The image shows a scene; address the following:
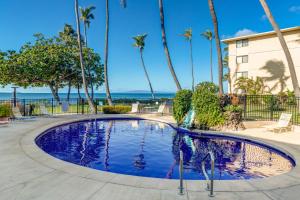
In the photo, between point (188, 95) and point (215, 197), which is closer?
point (215, 197)

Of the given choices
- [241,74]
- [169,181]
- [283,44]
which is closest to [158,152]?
[169,181]

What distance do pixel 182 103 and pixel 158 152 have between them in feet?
18.7

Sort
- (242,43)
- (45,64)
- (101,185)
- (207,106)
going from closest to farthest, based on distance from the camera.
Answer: (101,185), (207,106), (45,64), (242,43)

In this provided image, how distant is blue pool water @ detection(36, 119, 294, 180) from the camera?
7.22 metres

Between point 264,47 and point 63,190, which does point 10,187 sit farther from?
point 264,47

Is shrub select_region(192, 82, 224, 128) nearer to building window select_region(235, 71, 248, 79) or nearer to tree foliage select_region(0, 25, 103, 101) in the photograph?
building window select_region(235, 71, 248, 79)

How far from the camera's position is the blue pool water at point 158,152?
722 centimetres

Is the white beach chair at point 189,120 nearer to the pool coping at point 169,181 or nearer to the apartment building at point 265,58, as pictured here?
the pool coping at point 169,181

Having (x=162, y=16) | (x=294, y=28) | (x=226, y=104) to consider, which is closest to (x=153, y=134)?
(x=226, y=104)

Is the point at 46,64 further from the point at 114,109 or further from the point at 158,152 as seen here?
the point at 158,152

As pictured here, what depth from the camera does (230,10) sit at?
34.2 metres

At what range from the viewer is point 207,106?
13398 millimetres

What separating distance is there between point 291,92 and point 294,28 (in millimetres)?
7249

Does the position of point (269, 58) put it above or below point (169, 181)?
above
